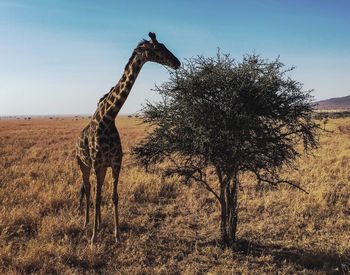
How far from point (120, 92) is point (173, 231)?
367cm

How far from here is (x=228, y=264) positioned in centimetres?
457

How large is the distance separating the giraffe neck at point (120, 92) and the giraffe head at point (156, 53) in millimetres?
179

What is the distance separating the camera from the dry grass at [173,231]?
4.47 metres

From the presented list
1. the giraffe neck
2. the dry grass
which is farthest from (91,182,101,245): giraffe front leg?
the giraffe neck

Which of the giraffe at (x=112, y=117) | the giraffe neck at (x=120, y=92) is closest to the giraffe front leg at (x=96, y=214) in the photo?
the giraffe at (x=112, y=117)

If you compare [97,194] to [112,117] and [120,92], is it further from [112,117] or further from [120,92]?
[120,92]

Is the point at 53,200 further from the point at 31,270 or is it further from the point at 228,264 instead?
the point at 228,264

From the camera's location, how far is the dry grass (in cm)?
447

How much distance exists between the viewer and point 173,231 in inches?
233

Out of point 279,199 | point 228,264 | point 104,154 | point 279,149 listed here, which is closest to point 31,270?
point 104,154

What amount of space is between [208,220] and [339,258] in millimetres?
2985

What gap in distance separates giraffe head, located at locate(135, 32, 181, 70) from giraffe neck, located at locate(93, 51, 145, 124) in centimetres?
18

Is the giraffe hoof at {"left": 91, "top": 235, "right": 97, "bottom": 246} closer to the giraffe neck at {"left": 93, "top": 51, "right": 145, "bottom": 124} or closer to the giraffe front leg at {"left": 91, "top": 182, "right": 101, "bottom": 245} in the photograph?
the giraffe front leg at {"left": 91, "top": 182, "right": 101, "bottom": 245}

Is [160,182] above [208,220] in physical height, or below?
above
